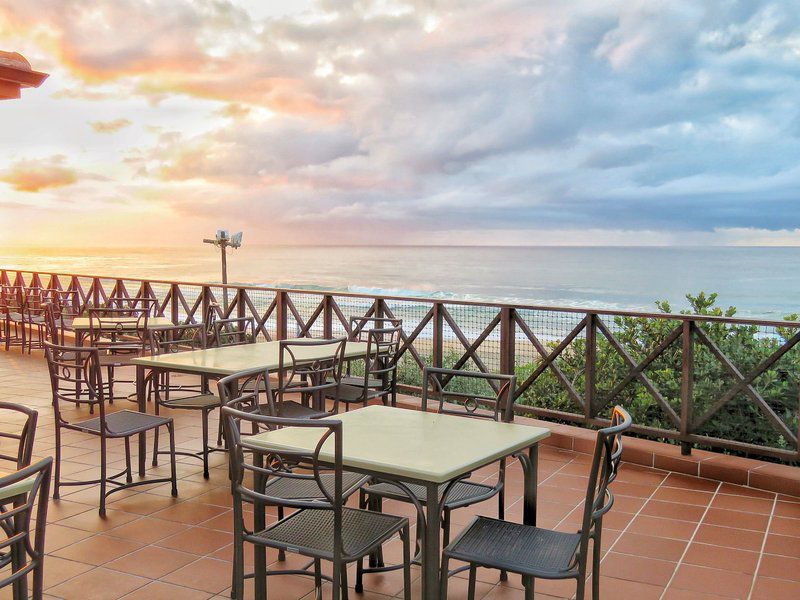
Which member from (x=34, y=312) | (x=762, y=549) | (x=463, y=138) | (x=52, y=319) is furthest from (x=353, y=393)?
(x=463, y=138)

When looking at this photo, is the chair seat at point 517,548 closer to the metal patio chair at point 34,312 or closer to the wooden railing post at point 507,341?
the wooden railing post at point 507,341

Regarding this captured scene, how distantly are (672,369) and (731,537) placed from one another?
1849mm

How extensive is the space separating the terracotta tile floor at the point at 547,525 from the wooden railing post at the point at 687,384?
280mm

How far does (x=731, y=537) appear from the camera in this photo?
339 centimetres

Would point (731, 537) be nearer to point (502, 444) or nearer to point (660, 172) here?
point (502, 444)

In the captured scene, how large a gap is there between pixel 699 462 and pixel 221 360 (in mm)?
2848

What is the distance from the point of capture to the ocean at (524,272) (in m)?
35.0

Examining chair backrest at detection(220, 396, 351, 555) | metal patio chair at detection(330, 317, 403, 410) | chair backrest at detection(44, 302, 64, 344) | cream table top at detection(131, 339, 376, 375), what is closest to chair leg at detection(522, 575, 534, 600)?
chair backrest at detection(220, 396, 351, 555)

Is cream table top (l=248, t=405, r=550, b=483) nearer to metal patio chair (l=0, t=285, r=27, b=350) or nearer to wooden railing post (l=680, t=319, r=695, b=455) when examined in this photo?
wooden railing post (l=680, t=319, r=695, b=455)

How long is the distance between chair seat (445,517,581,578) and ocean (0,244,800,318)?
99.1 ft

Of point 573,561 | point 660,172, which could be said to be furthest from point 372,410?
point 660,172

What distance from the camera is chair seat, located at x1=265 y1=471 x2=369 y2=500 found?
2463mm

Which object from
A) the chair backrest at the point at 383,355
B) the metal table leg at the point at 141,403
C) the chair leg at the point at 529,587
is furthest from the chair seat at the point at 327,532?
the chair backrest at the point at 383,355

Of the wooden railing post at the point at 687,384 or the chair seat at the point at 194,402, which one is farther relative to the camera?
the wooden railing post at the point at 687,384
